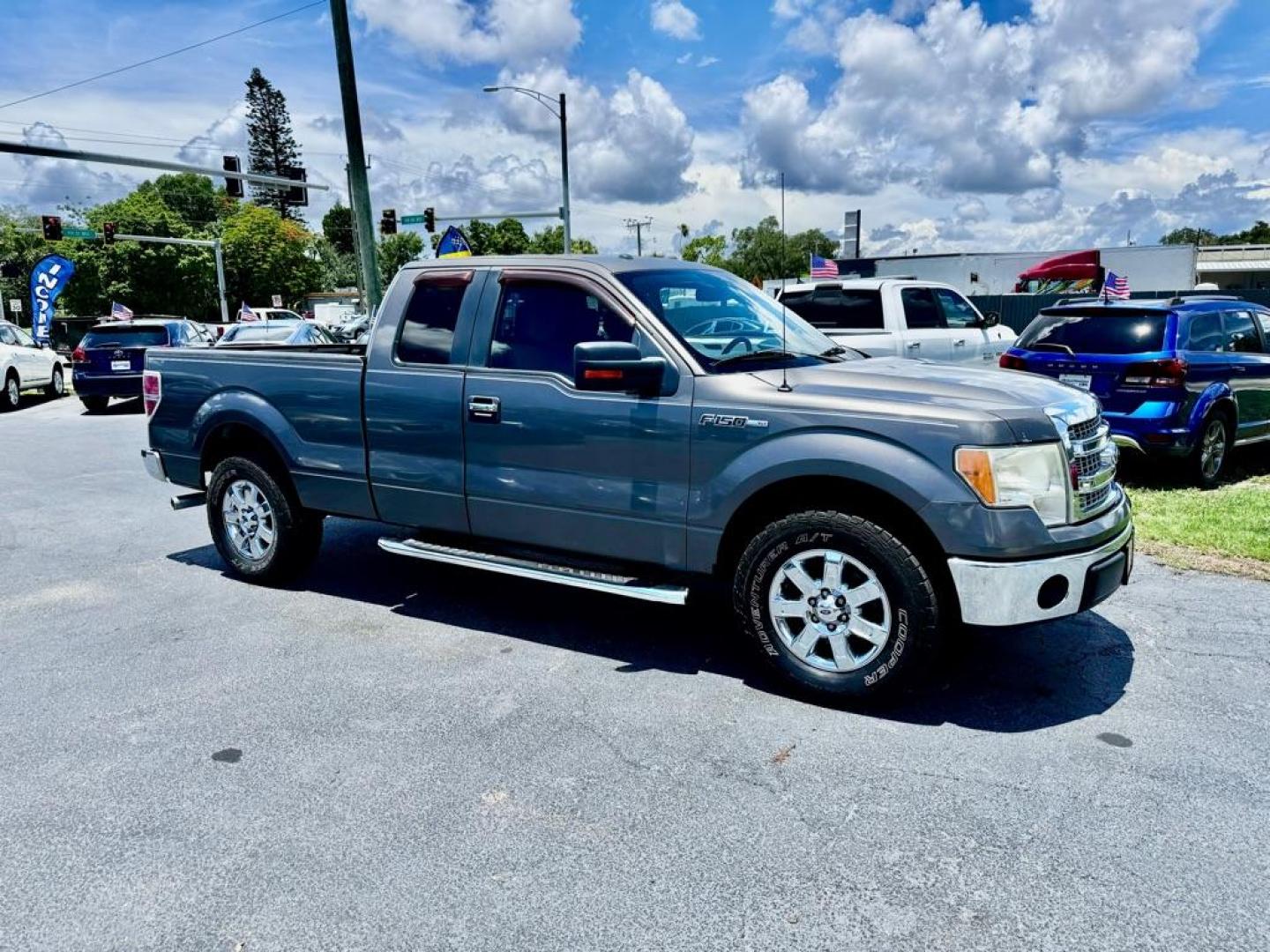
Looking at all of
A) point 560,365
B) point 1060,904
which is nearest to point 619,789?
point 1060,904

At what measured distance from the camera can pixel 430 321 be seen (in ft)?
16.7

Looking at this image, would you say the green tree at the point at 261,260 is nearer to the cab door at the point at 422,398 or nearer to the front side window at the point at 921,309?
the front side window at the point at 921,309

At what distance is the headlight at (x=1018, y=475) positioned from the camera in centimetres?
361

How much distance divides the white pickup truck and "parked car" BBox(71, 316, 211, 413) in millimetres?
10995

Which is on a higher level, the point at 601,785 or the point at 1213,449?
the point at 1213,449

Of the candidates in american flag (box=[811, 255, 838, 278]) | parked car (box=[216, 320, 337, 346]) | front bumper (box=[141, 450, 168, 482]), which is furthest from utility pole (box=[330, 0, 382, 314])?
american flag (box=[811, 255, 838, 278])

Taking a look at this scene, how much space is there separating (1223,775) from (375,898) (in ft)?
9.82

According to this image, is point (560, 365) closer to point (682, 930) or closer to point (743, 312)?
point (743, 312)

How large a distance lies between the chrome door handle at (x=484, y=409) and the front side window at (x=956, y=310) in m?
8.72

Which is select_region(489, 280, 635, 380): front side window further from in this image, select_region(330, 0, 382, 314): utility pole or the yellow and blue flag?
the yellow and blue flag

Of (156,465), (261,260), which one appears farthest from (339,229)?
(156,465)

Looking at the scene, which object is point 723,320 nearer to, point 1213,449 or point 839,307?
point 1213,449

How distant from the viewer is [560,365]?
4.65 m

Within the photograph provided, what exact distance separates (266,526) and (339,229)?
123122mm
